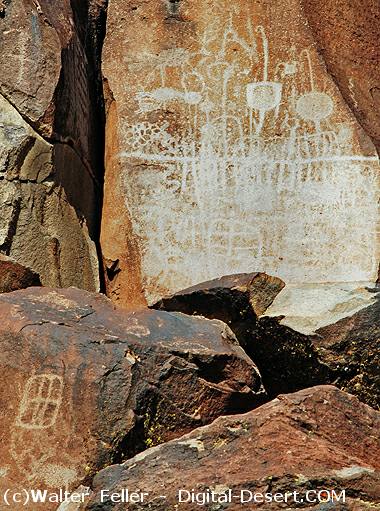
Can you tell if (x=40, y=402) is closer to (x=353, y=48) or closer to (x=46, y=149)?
(x=46, y=149)

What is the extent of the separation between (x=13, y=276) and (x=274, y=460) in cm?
148

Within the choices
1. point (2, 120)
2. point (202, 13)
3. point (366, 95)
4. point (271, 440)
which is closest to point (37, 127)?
point (2, 120)

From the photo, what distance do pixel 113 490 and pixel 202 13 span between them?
3.13 m

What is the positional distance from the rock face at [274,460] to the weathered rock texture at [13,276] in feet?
3.83

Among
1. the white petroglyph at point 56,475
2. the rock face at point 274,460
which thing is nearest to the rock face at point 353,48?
the rock face at point 274,460

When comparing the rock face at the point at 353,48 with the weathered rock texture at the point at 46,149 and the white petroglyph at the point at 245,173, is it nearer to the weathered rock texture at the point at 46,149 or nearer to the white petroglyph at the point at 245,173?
the white petroglyph at the point at 245,173

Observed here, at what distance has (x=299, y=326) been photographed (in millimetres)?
3900

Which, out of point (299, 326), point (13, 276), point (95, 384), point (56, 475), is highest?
point (13, 276)

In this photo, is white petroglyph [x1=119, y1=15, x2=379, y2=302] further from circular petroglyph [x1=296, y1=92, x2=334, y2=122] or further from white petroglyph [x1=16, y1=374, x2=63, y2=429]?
white petroglyph [x1=16, y1=374, x2=63, y2=429]

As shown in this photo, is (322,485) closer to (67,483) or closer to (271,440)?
(271,440)

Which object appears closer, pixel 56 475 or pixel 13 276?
pixel 56 475

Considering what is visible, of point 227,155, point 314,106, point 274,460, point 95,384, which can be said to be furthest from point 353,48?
point 274,460

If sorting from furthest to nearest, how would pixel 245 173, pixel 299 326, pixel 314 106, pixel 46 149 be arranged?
pixel 314 106 → pixel 245 173 → pixel 46 149 → pixel 299 326

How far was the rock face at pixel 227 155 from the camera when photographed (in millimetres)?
5012
